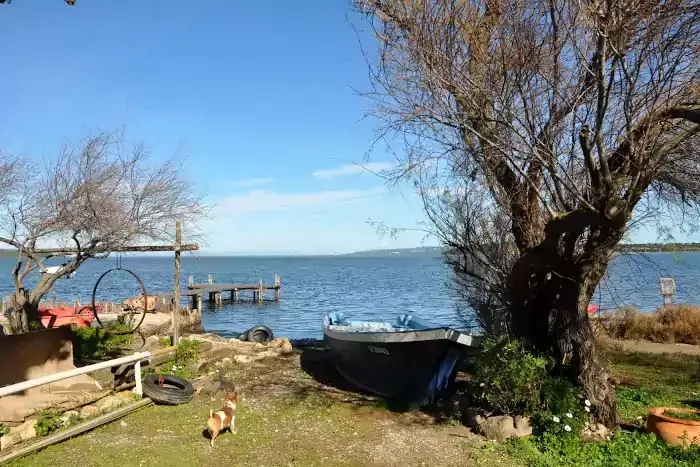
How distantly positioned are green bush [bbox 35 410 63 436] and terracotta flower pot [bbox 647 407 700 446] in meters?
7.38

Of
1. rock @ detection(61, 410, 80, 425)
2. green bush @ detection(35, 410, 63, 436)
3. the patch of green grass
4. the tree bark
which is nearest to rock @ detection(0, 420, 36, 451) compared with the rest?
green bush @ detection(35, 410, 63, 436)

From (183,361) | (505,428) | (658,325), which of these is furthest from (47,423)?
(658,325)

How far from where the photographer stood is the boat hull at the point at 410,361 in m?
8.57

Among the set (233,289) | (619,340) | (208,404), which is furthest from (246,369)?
(233,289)

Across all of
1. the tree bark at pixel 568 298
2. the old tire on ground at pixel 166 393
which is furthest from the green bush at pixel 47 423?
the tree bark at pixel 568 298

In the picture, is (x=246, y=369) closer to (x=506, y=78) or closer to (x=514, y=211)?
(x=514, y=211)

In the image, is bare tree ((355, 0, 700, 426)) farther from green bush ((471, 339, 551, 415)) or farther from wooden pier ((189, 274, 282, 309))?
wooden pier ((189, 274, 282, 309))

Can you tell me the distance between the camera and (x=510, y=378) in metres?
7.16

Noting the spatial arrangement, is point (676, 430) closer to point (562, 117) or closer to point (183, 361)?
point (562, 117)

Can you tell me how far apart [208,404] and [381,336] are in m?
2.91

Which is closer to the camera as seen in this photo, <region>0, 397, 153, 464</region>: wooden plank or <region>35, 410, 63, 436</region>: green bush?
<region>0, 397, 153, 464</region>: wooden plank

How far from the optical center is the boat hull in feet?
28.1

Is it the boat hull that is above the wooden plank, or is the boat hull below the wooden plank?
above

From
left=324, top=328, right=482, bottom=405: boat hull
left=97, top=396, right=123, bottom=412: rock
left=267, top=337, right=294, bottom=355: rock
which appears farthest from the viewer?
left=267, top=337, right=294, bottom=355: rock
